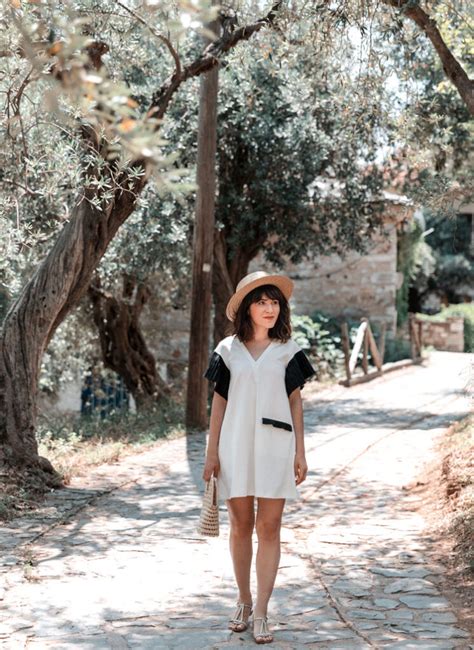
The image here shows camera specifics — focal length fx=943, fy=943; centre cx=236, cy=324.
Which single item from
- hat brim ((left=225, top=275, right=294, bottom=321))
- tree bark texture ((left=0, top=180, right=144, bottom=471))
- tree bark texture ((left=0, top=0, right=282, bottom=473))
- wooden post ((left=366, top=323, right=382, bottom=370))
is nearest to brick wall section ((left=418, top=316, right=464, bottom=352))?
wooden post ((left=366, top=323, right=382, bottom=370))

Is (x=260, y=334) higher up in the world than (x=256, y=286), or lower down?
lower down

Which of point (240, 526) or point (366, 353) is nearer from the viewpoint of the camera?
point (240, 526)

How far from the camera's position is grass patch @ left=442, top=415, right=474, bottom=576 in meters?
6.43

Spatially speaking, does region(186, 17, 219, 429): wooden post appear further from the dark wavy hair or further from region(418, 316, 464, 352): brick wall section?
region(418, 316, 464, 352): brick wall section

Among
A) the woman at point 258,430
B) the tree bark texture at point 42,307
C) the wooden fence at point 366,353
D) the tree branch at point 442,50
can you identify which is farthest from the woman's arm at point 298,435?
the wooden fence at point 366,353

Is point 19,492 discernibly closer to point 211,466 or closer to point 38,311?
point 38,311

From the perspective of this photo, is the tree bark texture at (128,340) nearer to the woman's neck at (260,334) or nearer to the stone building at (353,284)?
the stone building at (353,284)

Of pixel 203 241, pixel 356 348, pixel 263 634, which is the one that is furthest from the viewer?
pixel 356 348

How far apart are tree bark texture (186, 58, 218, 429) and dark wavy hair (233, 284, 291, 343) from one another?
26.0 feet

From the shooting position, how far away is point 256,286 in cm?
493

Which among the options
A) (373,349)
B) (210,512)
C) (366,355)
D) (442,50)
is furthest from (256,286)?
(373,349)

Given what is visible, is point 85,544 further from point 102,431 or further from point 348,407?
point 348,407

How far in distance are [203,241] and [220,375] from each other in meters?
8.22

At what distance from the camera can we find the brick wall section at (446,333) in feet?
90.3
